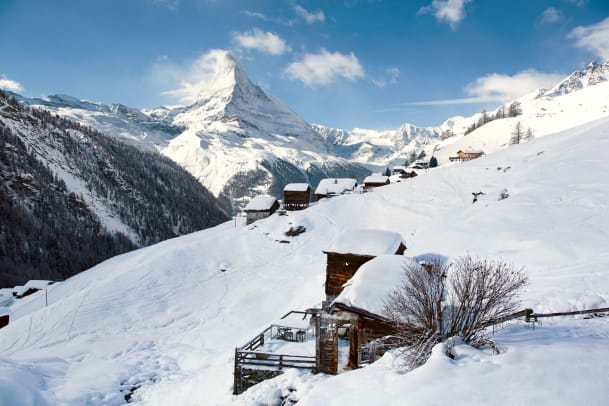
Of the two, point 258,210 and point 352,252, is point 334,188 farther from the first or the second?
point 352,252

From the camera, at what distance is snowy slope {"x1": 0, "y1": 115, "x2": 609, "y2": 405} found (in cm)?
804

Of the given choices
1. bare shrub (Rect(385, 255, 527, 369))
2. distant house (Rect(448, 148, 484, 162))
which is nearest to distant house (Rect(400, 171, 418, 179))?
distant house (Rect(448, 148, 484, 162))

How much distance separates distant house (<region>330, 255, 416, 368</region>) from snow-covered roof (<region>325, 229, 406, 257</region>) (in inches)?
374

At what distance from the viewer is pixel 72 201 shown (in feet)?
452

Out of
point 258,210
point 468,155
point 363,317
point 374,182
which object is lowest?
point 363,317

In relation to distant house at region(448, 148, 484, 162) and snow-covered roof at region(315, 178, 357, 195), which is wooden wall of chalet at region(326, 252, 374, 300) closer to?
snow-covered roof at region(315, 178, 357, 195)

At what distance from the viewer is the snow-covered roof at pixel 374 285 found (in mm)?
15391

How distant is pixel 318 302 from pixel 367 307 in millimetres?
14970

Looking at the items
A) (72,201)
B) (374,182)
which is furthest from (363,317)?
(72,201)

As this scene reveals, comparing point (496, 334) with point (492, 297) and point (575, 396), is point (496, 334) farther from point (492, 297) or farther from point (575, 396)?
point (575, 396)

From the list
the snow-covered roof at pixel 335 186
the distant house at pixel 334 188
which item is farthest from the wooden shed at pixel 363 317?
the snow-covered roof at pixel 335 186

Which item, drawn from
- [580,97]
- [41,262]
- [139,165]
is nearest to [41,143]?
[139,165]

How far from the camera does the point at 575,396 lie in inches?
250

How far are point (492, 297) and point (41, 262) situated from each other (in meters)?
134
